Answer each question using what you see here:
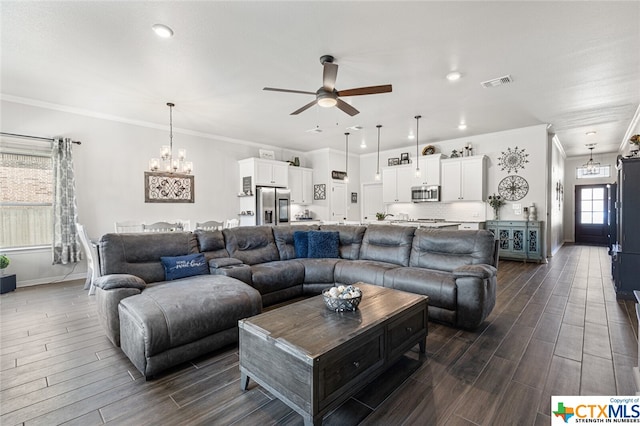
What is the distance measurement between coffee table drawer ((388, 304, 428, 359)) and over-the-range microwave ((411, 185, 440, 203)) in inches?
214

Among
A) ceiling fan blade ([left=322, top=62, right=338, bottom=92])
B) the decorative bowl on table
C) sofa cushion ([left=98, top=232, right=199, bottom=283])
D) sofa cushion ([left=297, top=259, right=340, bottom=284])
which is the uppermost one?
ceiling fan blade ([left=322, top=62, right=338, bottom=92])

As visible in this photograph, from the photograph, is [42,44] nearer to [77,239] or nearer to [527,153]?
[77,239]

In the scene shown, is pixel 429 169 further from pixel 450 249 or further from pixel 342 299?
pixel 342 299

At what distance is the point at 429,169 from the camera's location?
7.45 m

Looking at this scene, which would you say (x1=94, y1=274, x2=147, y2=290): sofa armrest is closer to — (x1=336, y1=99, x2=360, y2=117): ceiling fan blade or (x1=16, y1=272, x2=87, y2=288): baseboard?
(x1=336, y1=99, x2=360, y2=117): ceiling fan blade

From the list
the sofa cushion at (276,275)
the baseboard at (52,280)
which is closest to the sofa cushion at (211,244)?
the sofa cushion at (276,275)

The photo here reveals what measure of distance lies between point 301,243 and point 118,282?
2.39 m

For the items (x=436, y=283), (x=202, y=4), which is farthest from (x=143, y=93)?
(x=436, y=283)

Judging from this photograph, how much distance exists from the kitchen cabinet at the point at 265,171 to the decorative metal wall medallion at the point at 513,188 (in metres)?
5.30

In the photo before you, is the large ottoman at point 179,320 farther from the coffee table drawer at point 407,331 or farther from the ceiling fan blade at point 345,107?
the ceiling fan blade at point 345,107

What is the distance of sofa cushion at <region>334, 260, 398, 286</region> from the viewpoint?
3473 mm

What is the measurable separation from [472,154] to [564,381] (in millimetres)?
5946

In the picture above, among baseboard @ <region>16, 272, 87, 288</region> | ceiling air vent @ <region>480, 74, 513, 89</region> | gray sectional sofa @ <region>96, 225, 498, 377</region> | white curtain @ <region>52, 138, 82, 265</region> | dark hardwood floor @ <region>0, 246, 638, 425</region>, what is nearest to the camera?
dark hardwood floor @ <region>0, 246, 638, 425</region>

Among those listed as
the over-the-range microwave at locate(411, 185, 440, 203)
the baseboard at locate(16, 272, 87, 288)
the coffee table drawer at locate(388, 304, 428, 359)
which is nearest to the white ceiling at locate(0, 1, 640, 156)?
the over-the-range microwave at locate(411, 185, 440, 203)
